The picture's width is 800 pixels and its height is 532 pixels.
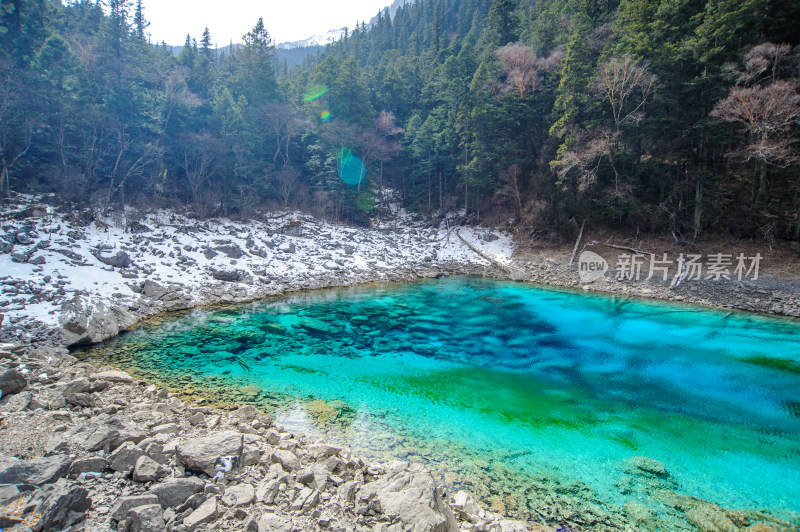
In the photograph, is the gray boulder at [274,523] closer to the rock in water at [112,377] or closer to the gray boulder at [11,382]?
the gray boulder at [11,382]

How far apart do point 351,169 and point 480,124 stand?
12.5 meters

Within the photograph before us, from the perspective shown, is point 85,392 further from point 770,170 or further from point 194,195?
point 770,170

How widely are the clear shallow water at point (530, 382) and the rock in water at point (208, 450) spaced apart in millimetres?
2155

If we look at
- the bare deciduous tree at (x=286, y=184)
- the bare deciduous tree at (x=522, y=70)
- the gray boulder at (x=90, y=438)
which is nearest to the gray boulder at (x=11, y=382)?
the gray boulder at (x=90, y=438)

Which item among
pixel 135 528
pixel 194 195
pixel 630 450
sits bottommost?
pixel 630 450

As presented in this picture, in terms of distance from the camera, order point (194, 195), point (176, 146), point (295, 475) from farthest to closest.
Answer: point (176, 146), point (194, 195), point (295, 475)

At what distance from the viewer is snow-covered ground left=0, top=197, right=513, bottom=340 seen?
40.1ft

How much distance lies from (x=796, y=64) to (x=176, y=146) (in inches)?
1454

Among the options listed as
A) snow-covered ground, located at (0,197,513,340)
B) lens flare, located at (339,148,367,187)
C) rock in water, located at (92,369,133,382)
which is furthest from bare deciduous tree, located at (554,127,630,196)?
rock in water, located at (92,369,133,382)

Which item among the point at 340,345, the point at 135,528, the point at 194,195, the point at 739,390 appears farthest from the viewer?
the point at 194,195

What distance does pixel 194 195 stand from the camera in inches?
956

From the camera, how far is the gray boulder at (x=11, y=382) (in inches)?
227

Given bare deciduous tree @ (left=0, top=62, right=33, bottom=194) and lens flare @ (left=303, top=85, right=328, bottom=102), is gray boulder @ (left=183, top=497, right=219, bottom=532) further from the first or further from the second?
lens flare @ (left=303, top=85, right=328, bottom=102)

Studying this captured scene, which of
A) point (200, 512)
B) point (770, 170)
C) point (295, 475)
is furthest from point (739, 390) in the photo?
point (770, 170)
